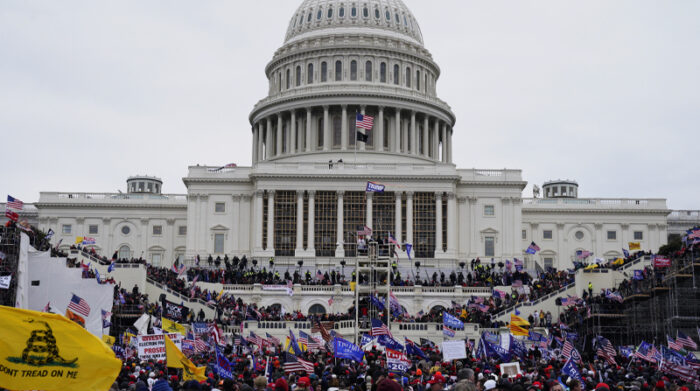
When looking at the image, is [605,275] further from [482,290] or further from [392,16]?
[392,16]

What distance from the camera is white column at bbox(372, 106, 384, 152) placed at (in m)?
111

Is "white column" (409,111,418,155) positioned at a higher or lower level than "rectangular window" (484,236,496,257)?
higher

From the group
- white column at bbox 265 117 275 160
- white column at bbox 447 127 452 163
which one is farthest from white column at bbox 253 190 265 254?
white column at bbox 447 127 452 163

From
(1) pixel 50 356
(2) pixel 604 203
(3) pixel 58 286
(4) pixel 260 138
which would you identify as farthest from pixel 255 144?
(1) pixel 50 356

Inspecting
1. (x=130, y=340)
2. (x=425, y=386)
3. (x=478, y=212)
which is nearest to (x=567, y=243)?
(x=478, y=212)

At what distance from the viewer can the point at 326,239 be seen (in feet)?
316

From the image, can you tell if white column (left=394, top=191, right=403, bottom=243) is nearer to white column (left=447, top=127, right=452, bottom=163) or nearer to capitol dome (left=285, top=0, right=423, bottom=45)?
white column (left=447, top=127, right=452, bottom=163)

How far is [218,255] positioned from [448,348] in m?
66.7

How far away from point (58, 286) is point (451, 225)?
46900 mm

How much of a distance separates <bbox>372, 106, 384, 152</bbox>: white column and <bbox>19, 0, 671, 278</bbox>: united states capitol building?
24 centimetres

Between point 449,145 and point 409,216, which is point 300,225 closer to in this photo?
point 409,216

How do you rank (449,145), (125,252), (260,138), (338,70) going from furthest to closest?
(449,145)
(260,138)
(338,70)
(125,252)

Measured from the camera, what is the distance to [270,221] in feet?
318

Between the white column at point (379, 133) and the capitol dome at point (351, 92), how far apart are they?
11cm
